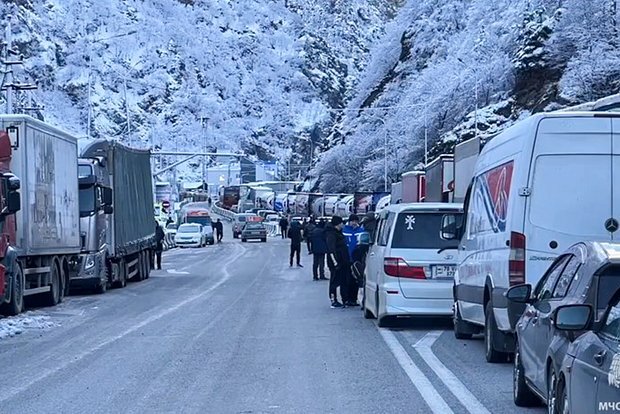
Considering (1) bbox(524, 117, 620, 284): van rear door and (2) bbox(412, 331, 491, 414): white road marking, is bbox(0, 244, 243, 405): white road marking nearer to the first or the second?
(2) bbox(412, 331, 491, 414): white road marking

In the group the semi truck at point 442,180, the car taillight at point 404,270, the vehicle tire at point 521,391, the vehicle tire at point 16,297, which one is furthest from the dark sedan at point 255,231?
the vehicle tire at point 521,391

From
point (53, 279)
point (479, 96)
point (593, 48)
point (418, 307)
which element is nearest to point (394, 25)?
point (479, 96)

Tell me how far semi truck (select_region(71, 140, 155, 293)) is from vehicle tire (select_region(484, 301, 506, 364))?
48.9 feet

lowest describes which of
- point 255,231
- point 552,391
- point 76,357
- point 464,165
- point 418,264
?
point 255,231

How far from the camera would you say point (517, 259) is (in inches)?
459

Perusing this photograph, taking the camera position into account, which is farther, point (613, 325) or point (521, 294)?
point (521, 294)

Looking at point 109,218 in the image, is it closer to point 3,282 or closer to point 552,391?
point 3,282

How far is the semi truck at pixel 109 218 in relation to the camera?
2667 centimetres

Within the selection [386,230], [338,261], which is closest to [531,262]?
[386,230]

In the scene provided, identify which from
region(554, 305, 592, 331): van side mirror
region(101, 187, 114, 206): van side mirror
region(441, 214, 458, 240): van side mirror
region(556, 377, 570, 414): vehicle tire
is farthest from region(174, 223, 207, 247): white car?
region(554, 305, 592, 331): van side mirror

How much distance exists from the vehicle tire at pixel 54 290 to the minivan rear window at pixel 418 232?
9.02 meters

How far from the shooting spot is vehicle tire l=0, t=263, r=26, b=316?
19.9 metres

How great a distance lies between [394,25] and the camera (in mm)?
94812

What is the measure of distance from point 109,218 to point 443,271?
44.0 ft
